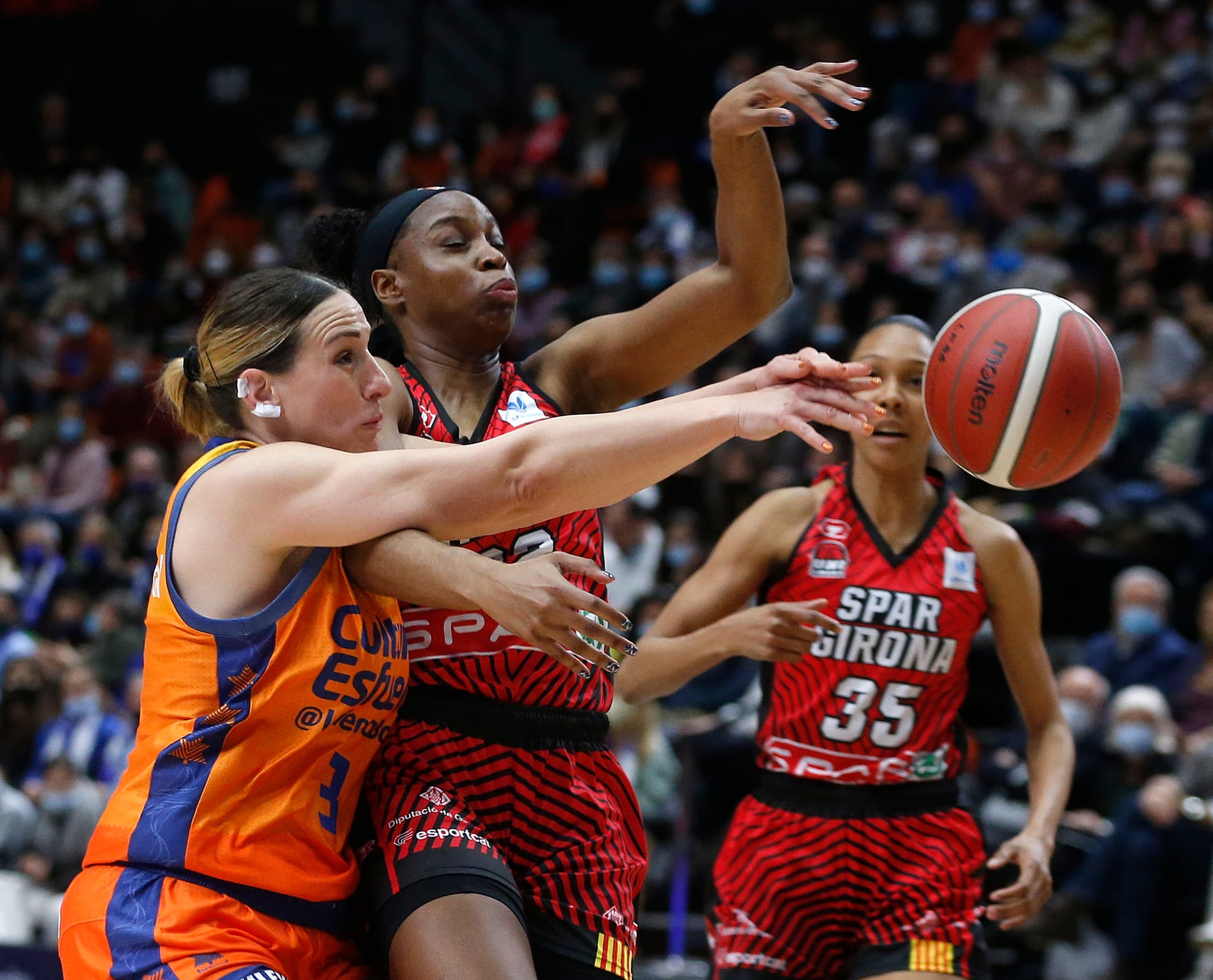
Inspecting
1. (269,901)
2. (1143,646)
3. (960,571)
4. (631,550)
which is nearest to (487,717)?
(269,901)

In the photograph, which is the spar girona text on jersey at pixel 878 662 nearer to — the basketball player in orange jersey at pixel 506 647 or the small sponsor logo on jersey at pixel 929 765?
the small sponsor logo on jersey at pixel 929 765

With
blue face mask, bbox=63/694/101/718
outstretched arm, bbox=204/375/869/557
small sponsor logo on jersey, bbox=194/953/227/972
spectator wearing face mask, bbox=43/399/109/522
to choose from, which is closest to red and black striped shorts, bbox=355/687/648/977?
small sponsor logo on jersey, bbox=194/953/227/972

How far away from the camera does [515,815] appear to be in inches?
127

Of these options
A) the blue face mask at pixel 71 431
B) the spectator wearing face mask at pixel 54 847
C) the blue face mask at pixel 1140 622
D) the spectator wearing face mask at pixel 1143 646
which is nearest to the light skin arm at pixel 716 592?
the spectator wearing face mask at pixel 1143 646

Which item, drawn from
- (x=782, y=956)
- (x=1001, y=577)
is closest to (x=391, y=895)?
(x=782, y=956)

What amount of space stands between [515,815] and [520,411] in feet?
3.06

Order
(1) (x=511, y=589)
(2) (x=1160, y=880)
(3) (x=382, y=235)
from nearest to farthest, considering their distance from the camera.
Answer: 1. (1) (x=511, y=589)
2. (3) (x=382, y=235)
3. (2) (x=1160, y=880)

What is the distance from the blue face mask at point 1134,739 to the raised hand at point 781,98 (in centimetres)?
427

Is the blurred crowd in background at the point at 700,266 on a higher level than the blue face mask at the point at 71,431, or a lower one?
higher

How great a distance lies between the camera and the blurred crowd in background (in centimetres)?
727

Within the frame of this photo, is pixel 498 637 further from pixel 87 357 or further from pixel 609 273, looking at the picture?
pixel 87 357

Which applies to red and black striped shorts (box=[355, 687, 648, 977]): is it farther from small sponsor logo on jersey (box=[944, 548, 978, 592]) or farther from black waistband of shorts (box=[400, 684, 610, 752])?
small sponsor logo on jersey (box=[944, 548, 978, 592])

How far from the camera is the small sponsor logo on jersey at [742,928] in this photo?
3.97 meters

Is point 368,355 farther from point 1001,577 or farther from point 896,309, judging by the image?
point 896,309
